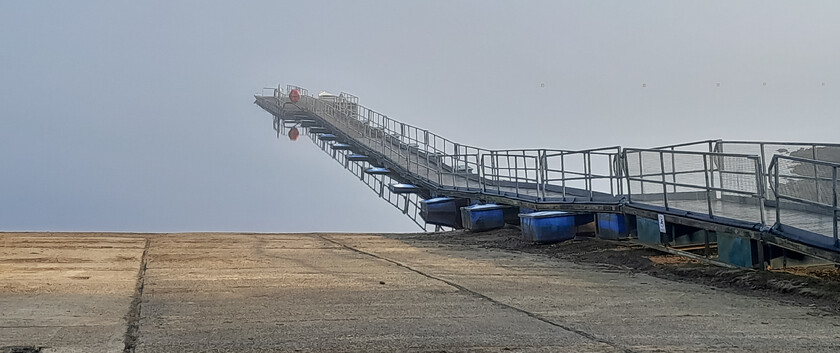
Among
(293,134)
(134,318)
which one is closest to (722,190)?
(134,318)

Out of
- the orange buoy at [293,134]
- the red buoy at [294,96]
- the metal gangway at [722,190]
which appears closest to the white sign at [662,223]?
the metal gangway at [722,190]

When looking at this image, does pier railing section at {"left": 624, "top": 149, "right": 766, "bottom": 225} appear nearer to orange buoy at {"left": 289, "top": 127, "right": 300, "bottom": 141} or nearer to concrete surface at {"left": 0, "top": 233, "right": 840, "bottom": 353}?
concrete surface at {"left": 0, "top": 233, "right": 840, "bottom": 353}

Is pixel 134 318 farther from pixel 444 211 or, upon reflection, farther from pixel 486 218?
pixel 444 211

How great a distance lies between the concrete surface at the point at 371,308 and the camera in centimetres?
556

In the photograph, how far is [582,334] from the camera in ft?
19.6

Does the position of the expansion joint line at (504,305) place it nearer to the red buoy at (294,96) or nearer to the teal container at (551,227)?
the teal container at (551,227)

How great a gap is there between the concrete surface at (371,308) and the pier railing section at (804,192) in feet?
4.31

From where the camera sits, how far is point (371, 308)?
7.00 metres

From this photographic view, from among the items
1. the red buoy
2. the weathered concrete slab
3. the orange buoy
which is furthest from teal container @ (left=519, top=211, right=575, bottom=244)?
the red buoy

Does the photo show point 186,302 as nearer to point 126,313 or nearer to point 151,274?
point 126,313

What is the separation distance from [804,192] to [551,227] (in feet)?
15.8

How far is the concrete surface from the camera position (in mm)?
5559

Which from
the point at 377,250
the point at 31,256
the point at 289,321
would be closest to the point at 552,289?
the point at 289,321

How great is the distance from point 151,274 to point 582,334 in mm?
5326
